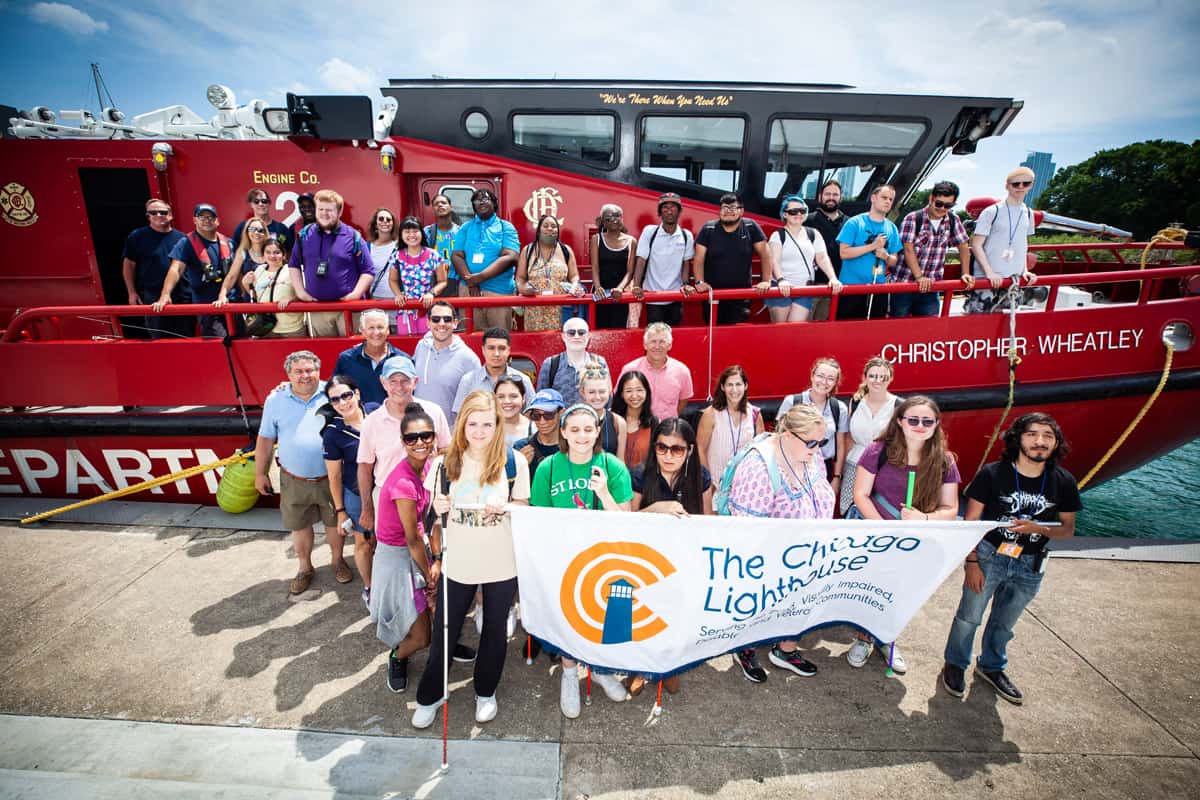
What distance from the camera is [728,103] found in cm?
541

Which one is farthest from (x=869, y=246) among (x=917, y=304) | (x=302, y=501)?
(x=302, y=501)

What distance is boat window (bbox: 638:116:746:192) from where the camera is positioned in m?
5.55

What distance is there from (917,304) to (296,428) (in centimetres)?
498

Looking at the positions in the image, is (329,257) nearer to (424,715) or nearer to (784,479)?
(424,715)

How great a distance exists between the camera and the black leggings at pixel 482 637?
8.77 ft

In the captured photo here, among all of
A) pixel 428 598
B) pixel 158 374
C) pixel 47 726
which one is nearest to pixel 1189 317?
pixel 428 598

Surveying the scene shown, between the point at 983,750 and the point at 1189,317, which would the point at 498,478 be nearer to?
the point at 983,750

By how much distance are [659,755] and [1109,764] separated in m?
2.08

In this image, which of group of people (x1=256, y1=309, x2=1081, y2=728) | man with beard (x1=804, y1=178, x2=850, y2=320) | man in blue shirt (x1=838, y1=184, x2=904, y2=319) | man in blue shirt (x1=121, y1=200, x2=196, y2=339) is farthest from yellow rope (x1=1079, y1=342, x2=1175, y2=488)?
man in blue shirt (x1=121, y1=200, x2=196, y2=339)

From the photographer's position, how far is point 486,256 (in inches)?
193

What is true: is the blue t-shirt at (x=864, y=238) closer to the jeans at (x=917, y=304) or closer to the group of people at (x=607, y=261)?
the group of people at (x=607, y=261)

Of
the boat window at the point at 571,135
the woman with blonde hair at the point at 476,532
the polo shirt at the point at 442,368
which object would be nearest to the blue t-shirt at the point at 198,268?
the polo shirt at the point at 442,368

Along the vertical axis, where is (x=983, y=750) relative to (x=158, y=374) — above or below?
below

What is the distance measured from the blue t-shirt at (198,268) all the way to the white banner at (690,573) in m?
4.38
